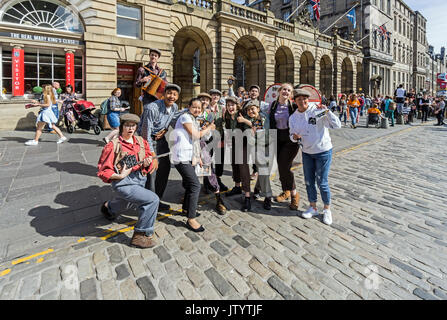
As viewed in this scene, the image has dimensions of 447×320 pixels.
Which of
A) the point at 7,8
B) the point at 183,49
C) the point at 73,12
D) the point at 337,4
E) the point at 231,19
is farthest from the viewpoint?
the point at 337,4

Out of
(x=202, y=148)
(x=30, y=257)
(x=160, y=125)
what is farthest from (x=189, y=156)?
(x=30, y=257)

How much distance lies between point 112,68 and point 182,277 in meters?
13.2

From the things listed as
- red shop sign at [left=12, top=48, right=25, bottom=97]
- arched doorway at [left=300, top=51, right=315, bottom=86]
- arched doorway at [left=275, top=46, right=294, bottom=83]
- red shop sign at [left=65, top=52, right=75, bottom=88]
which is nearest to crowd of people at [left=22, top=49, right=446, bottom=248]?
red shop sign at [left=65, top=52, right=75, bottom=88]

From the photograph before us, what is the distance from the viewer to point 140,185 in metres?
3.15

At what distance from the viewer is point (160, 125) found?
379 cm

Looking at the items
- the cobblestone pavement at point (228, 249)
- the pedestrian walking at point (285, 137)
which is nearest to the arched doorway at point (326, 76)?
the cobblestone pavement at point (228, 249)

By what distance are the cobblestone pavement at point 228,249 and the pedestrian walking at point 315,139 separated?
317 mm

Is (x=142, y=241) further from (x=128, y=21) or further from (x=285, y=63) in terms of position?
(x=285, y=63)

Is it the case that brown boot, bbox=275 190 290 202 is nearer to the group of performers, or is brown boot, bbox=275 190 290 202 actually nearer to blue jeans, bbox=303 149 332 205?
the group of performers

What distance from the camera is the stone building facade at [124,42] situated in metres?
11.2

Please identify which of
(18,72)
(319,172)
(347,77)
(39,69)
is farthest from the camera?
(347,77)

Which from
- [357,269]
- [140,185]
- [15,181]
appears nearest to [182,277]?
[140,185]

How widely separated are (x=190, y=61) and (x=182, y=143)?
805 inches

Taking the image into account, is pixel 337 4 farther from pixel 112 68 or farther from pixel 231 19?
pixel 112 68
